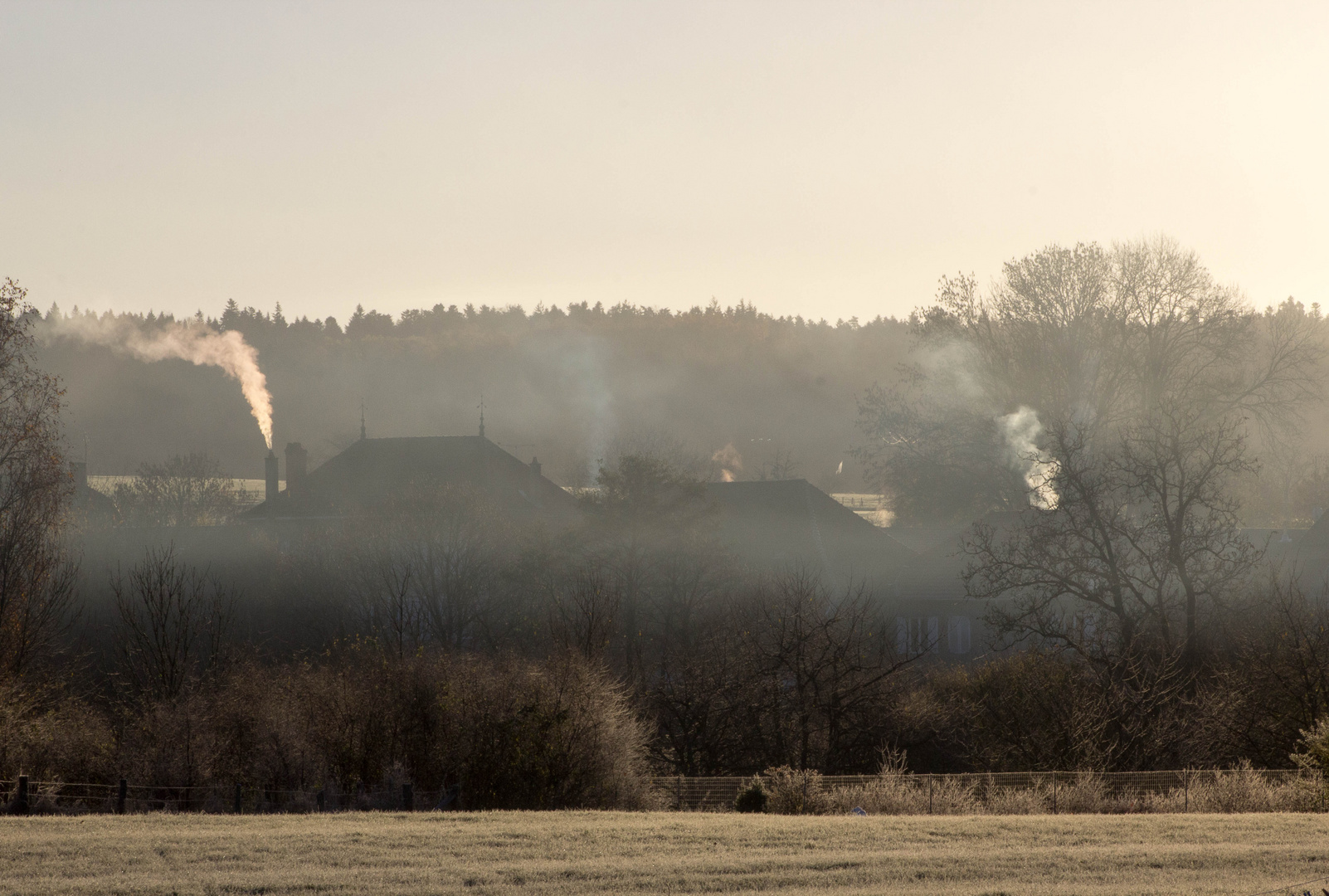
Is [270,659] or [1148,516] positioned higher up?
[1148,516]

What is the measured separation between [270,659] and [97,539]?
20893mm

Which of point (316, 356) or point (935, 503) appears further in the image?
point (316, 356)

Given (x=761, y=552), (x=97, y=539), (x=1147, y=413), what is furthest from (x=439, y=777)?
(x=97, y=539)

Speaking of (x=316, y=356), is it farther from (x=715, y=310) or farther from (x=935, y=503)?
(x=935, y=503)

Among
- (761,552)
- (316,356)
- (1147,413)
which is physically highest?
A: (316,356)

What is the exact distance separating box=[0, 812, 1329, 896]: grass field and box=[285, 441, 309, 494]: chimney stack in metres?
49.0

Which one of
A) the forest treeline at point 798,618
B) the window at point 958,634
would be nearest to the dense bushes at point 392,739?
the forest treeline at point 798,618

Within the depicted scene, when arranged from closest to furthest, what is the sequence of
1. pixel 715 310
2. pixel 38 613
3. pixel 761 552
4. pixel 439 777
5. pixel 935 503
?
1. pixel 439 777
2. pixel 38 613
3. pixel 935 503
4. pixel 761 552
5. pixel 715 310

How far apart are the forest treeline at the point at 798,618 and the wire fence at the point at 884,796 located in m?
0.81

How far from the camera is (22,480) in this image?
27.3 m

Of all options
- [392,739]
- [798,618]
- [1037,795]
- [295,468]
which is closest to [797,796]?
[1037,795]

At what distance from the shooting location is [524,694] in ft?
81.2

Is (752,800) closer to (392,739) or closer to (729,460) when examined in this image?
(392,739)

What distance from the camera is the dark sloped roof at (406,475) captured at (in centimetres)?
6162
